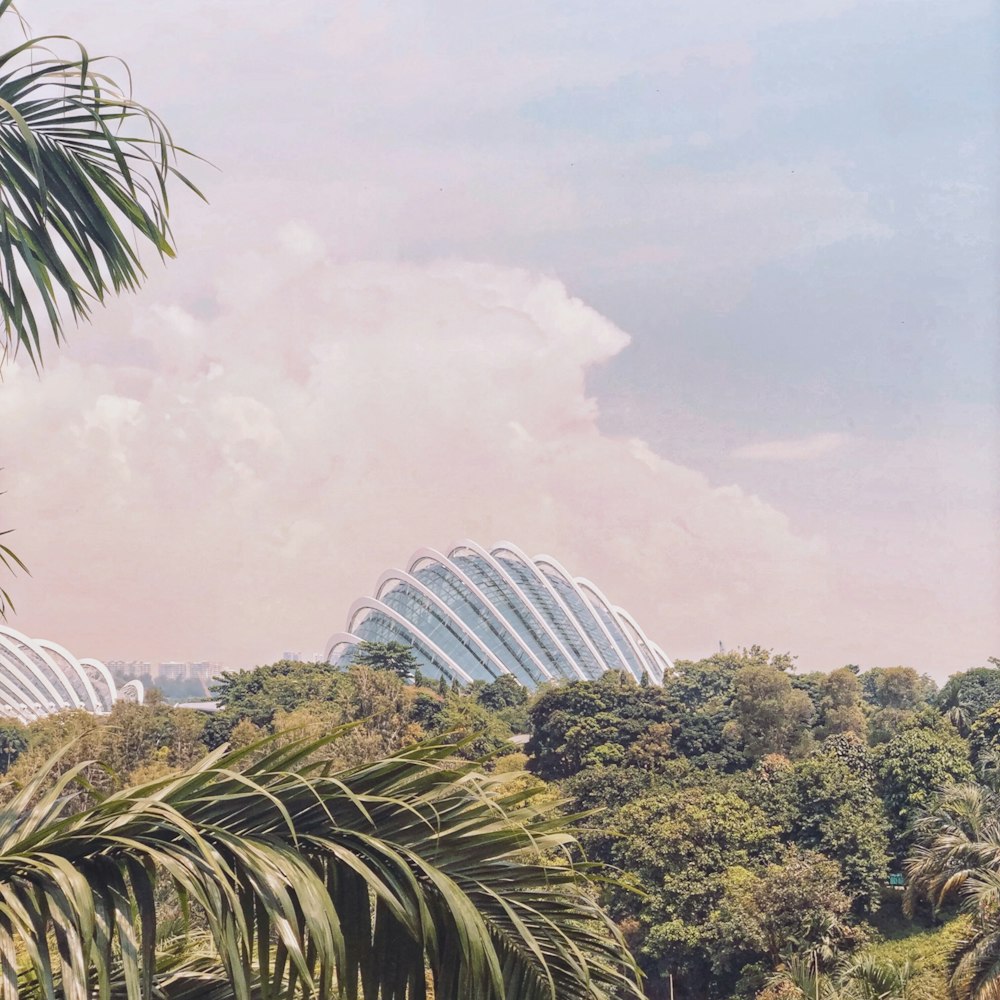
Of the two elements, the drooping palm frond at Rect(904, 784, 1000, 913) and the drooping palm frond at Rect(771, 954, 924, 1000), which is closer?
the drooping palm frond at Rect(771, 954, 924, 1000)

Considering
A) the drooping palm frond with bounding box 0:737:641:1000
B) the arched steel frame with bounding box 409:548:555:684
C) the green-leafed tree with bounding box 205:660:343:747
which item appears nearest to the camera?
the drooping palm frond with bounding box 0:737:641:1000

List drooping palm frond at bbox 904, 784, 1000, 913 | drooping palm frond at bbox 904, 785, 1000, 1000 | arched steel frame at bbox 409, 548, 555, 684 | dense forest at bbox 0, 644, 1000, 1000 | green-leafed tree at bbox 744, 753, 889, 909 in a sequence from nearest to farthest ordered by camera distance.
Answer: drooping palm frond at bbox 904, 785, 1000, 1000 < drooping palm frond at bbox 904, 784, 1000, 913 < dense forest at bbox 0, 644, 1000, 1000 < green-leafed tree at bbox 744, 753, 889, 909 < arched steel frame at bbox 409, 548, 555, 684

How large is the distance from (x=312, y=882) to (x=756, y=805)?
27807 mm

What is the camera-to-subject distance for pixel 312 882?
282cm

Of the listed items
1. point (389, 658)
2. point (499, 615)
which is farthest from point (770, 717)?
point (499, 615)

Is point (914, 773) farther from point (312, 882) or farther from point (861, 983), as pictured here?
point (312, 882)

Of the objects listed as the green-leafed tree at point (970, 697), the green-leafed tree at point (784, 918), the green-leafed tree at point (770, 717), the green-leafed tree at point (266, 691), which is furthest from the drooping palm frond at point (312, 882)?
the green-leafed tree at point (266, 691)

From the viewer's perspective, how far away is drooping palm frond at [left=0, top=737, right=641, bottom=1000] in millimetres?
2674

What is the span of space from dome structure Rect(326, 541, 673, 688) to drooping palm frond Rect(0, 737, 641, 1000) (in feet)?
192

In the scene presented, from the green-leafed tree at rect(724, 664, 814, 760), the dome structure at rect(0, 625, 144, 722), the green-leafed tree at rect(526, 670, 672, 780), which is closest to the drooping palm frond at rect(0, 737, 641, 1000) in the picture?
the green-leafed tree at rect(526, 670, 672, 780)

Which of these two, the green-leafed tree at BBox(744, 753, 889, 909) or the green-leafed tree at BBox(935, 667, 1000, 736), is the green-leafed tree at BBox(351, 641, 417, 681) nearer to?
the green-leafed tree at BBox(935, 667, 1000, 736)

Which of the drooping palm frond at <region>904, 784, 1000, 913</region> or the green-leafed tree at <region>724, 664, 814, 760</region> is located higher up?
the green-leafed tree at <region>724, 664, 814, 760</region>

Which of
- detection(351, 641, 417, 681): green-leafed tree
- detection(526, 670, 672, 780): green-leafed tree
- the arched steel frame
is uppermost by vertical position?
the arched steel frame

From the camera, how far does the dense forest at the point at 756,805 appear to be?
23281mm
